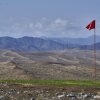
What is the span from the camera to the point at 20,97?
92.9ft

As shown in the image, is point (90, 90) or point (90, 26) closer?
point (90, 90)

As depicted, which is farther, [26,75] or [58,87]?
[26,75]

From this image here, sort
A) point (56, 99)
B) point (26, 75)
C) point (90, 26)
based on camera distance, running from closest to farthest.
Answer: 1. point (56, 99)
2. point (90, 26)
3. point (26, 75)

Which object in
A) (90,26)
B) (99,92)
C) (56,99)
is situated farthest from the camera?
(90,26)

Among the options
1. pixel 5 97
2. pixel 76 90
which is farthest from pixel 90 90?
pixel 5 97

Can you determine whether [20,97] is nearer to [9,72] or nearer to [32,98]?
[32,98]

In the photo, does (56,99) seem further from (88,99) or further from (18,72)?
(18,72)

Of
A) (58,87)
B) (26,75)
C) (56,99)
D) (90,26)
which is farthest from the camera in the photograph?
(26,75)

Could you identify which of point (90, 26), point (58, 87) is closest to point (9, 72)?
point (90, 26)

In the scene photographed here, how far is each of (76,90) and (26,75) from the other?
39.2 meters

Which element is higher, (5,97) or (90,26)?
(90,26)

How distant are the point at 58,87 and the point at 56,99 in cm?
940

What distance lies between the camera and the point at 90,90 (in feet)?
112

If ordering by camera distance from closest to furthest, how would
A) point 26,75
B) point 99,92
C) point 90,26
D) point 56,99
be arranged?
point 56,99 → point 99,92 → point 90,26 → point 26,75
